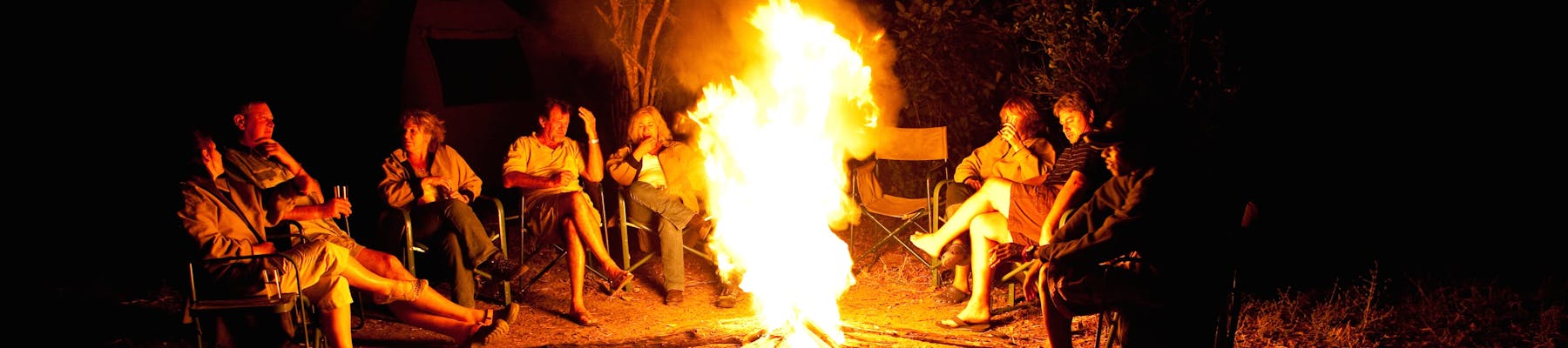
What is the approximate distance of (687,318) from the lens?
15.4ft

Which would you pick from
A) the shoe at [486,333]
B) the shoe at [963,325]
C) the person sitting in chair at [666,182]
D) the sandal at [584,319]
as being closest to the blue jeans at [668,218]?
the person sitting in chair at [666,182]

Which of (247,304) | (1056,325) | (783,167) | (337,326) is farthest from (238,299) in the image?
(1056,325)

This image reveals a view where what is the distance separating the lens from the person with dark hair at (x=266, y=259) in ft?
10.9

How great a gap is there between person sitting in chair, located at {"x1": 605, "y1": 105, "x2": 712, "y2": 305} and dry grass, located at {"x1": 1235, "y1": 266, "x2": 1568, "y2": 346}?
2476 mm

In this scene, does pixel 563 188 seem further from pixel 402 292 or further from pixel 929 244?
pixel 929 244

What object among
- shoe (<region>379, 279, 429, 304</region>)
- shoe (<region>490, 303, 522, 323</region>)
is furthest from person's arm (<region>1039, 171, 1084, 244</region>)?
shoe (<region>379, 279, 429, 304</region>)

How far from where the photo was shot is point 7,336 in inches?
173

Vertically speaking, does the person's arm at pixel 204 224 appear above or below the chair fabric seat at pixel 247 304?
above

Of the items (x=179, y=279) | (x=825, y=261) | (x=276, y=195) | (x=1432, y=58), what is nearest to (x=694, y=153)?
(x=825, y=261)

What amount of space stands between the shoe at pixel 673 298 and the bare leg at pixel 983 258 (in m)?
1.37

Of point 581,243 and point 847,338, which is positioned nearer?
point 847,338

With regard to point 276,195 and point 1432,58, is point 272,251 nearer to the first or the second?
point 276,195

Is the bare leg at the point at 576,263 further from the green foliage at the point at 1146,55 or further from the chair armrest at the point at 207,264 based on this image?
the green foliage at the point at 1146,55

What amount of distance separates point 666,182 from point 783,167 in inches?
23.1
